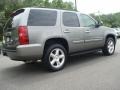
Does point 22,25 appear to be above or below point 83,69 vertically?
above

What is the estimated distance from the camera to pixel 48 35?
616cm

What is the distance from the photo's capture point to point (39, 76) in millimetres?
5922

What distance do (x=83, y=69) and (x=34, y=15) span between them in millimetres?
2160

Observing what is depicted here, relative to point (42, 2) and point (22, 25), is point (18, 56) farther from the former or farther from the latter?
point (42, 2)

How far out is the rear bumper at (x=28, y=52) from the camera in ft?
18.7

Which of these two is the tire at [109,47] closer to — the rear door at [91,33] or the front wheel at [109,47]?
the front wheel at [109,47]

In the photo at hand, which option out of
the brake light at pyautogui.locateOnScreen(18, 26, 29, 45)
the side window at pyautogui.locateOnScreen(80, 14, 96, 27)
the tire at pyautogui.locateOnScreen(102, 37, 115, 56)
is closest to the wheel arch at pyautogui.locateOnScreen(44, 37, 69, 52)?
the brake light at pyautogui.locateOnScreen(18, 26, 29, 45)

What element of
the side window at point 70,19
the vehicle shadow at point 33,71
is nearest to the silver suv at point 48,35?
the side window at point 70,19

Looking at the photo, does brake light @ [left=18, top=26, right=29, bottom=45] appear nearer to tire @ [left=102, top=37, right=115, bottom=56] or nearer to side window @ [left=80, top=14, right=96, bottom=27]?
side window @ [left=80, top=14, right=96, bottom=27]

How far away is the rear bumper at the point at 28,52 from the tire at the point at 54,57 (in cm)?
26

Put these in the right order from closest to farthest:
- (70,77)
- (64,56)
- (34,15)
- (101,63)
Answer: (70,77), (34,15), (64,56), (101,63)

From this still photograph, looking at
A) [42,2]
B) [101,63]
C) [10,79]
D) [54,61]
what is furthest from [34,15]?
[42,2]

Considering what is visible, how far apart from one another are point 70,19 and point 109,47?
2538 mm

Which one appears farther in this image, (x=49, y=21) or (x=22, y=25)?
(x=49, y=21)
